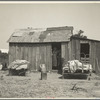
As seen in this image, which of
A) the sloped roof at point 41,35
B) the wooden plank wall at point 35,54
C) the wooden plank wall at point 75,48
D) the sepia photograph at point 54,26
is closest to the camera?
the sepia photograph at point 54,26

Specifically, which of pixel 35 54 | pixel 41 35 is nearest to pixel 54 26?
pixel 41 35

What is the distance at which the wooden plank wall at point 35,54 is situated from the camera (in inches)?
581

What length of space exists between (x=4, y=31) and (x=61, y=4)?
275 cm

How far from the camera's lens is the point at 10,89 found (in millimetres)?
9562

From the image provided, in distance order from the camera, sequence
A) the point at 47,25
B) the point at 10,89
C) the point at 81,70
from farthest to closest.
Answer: the point at 81,70 < the point at 47,25 < the point at 10,89

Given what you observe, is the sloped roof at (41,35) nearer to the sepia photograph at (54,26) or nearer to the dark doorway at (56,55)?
the dark doorway at (56,55)

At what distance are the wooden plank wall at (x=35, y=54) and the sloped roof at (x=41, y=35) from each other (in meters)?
0.40

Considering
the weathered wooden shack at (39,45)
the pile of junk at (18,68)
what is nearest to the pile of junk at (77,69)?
the weathered wooden shack at (39,45)

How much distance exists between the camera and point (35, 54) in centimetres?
1483

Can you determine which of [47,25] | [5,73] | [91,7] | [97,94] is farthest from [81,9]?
[5,73]

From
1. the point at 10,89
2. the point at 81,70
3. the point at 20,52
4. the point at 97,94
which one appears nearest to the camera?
the point at 97,94

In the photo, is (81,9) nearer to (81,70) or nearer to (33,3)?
(33,3)

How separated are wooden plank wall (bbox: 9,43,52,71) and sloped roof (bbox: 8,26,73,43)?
1.30 ft

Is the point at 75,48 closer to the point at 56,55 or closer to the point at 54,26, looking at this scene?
the point at 56,55
